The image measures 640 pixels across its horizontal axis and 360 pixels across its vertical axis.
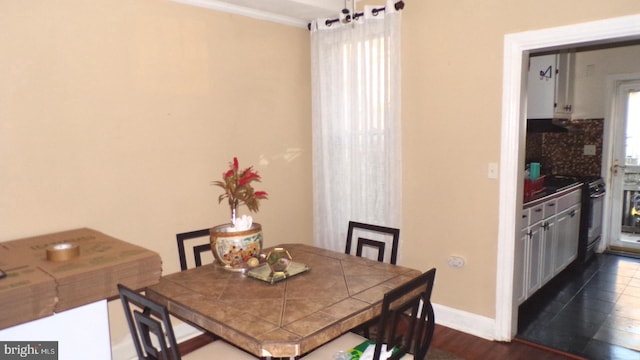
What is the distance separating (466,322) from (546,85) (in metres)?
2.51

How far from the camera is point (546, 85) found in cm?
423

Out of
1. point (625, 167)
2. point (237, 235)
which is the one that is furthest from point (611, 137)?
point (237, 235)

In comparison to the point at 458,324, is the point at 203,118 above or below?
Answer: above

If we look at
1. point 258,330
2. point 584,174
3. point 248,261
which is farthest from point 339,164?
point 584,174

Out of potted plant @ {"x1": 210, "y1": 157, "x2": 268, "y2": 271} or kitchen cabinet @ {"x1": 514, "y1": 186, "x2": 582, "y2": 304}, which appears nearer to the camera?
potted plant @ {"x1": 210, "y1": 157, "x2": 268, "y2": 271}

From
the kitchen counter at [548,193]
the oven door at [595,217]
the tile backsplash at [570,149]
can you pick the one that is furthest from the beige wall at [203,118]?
the tile backsplash at [570,149]

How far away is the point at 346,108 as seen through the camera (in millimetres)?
3596

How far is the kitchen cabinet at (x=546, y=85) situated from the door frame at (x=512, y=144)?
1531 mm

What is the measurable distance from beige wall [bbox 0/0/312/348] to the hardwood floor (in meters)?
1.56

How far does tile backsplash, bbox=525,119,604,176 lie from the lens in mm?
5133

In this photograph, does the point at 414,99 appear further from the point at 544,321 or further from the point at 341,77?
the point at 544,321

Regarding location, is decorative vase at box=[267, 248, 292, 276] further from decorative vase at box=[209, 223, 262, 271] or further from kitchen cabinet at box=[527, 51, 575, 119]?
kitchen cabinet at box=[527, 51, 575, 119]

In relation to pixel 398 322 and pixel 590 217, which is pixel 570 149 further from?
pixel 398 322

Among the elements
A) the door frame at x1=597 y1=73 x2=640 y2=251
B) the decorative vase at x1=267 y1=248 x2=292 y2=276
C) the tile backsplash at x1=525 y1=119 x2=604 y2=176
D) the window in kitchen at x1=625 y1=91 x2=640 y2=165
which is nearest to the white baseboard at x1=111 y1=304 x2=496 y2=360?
the decorative vase at x1=267 y1=248 x2=292 y2=276
